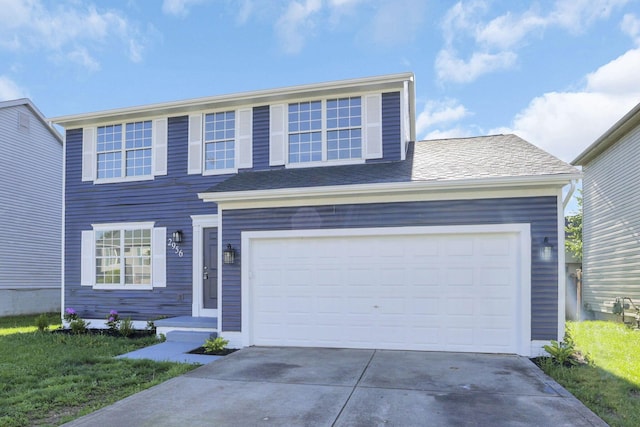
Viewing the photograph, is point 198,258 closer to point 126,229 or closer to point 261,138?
point 126,229

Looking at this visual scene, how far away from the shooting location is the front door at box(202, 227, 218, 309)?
9.80m

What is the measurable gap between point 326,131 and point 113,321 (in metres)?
6.59

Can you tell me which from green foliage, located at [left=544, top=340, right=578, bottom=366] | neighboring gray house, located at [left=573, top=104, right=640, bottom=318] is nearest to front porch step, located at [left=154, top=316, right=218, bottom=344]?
green foliage, located at [left=544, top=340, right=578, bottom=366]

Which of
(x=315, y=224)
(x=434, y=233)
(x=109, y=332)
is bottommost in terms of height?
(x=109, y=332)

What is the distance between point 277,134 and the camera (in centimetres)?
984

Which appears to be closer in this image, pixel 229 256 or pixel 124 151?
pixel 229 256

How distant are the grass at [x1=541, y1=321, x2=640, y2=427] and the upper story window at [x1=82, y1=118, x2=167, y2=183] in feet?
29.9

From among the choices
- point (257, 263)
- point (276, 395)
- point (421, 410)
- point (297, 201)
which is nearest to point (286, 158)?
point (297, 201)

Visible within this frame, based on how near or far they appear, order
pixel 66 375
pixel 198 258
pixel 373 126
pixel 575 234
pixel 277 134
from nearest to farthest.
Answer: pixel 66 375
pixel 373 126
pixel 277 134
pixel 198 258
pixel 575 234

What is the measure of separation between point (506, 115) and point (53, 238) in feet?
56.9

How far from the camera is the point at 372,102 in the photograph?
9.43 meters

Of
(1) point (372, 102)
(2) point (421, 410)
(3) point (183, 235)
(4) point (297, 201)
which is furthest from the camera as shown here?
(3) point (183, 235)

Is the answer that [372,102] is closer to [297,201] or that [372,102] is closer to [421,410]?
[297,201]

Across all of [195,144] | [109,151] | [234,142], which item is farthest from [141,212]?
[234,142]
